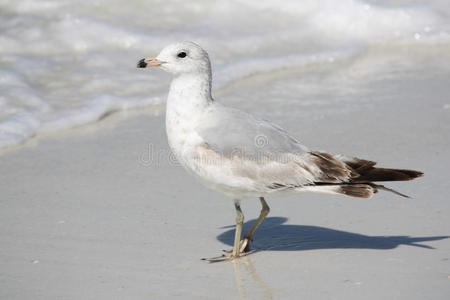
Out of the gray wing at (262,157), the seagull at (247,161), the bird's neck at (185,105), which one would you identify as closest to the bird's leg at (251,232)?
the seagull at (247,161)

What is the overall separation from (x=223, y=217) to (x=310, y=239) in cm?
63

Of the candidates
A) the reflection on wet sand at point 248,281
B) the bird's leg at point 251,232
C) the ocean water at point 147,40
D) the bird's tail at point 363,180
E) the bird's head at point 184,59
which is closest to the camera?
the reflection on wet sand at point 248,281

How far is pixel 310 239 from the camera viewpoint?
Answer: 4793 millimetres

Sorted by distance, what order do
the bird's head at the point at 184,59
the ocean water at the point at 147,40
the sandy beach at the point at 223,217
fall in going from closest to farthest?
the sandy beach at the point at 223,217 < the bird's head at the point at 184,59 < the ocean water at the point at 147,40

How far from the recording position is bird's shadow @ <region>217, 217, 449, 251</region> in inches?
182

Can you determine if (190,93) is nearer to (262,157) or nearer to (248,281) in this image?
(262,157)

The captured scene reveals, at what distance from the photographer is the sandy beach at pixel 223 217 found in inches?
163

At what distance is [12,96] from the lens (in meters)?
7.36

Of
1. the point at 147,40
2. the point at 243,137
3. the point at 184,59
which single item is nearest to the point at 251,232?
the point at 243,137

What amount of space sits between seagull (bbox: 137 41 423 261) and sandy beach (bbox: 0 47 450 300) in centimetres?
35

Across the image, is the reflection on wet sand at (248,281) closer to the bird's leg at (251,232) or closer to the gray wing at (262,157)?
the bird's leg at (251,232)

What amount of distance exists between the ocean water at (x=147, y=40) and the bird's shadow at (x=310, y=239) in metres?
2.48

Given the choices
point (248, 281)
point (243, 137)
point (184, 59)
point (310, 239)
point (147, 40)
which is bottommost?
point (248, 281)

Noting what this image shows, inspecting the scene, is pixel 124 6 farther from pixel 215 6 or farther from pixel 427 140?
pixel 427 140
